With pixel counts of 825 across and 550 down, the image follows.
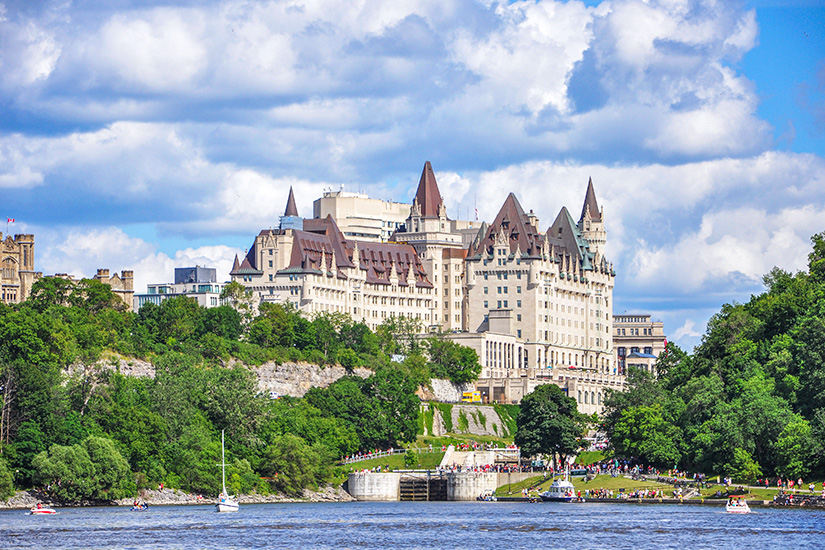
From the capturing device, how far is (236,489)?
167125 millimetres

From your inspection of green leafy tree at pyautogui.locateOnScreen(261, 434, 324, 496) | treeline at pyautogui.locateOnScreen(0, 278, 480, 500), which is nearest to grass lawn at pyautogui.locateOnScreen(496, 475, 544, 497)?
treeline at pyautogui.locateOnScreen(0, 278, 480, 500)

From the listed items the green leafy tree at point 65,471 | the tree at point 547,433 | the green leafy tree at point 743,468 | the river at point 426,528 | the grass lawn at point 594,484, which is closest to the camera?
the river at point 426,528

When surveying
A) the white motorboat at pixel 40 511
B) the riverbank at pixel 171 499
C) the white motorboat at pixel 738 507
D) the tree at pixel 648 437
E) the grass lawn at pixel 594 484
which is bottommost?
the white motorboat at pixel 738 507

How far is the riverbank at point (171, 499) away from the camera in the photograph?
5866 inches

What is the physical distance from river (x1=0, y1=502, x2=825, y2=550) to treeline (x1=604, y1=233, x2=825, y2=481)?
22.2 ft

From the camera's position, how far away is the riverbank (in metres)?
149

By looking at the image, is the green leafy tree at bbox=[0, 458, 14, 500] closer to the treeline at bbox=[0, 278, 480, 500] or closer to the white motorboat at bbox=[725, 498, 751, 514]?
the treeline at bbox=[0, 278, 480, 500]

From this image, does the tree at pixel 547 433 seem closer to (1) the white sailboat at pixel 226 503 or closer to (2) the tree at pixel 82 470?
(1) the white sailboat at pixel 226 503

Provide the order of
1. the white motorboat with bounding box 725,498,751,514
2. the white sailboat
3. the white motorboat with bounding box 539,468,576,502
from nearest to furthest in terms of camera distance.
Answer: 1. the white motorboat with bounding box 725,498,751,514
2. the white sailboat
3. the white motorboat with bounding box 539,468,576,502

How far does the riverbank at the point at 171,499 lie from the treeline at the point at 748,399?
32.4 metres

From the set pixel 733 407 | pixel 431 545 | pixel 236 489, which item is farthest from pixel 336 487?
pixel 431 545

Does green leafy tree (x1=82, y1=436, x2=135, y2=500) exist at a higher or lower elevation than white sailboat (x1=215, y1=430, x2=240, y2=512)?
higher

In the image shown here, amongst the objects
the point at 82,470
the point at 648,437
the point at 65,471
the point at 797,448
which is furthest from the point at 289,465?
the point at 797,448

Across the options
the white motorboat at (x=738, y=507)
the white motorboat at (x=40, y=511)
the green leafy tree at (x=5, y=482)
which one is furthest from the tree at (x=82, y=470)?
the white motorboat at (x=738, y=507)
